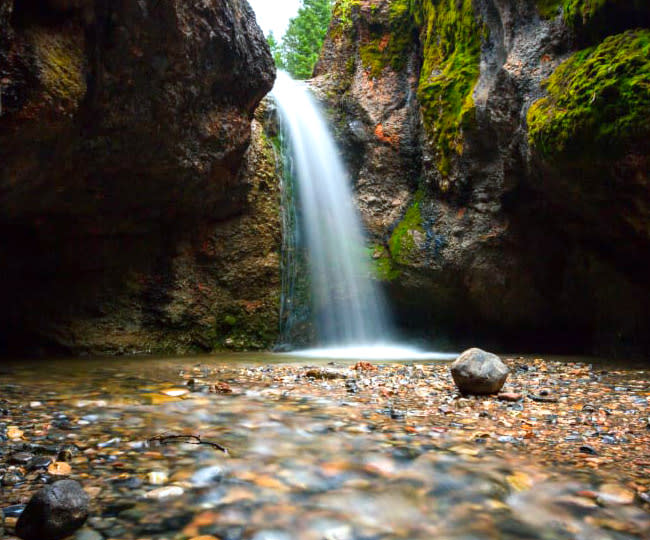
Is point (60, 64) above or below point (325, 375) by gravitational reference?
above

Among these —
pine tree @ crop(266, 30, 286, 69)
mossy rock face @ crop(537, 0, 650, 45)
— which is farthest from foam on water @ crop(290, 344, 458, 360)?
pine tree @ crop(266, 30, 286, 69)

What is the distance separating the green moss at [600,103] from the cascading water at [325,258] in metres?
4.54

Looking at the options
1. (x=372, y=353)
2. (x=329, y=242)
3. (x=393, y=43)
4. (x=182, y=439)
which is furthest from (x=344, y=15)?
(x=182, y=439)

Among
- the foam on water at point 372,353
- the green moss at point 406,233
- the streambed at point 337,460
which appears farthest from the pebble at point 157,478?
the green moss at point 406,233

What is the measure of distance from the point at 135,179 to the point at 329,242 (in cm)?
421

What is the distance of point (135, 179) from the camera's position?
7141 millimetres

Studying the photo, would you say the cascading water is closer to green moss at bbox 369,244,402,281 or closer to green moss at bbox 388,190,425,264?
green moss at bbox 369,244,402,281

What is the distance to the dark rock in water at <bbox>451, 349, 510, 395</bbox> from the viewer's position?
3818 mm

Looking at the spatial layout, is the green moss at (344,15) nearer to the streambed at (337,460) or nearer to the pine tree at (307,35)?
the pine tree at (307,35)

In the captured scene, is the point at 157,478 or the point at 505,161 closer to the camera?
the point at 157,478

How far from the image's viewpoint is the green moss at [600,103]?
509 centimetres

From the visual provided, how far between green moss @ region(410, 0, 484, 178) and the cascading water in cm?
242

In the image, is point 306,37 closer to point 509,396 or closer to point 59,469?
point 509,396

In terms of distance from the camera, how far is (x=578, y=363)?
6.20m
